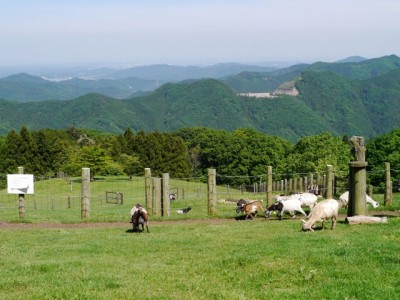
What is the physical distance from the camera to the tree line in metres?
84.5

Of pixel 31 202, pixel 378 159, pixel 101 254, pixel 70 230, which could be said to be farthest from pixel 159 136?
pixel 101 254

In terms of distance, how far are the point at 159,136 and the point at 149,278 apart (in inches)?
3996

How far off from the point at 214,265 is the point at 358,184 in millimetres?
8556

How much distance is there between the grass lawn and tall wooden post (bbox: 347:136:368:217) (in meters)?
0.87

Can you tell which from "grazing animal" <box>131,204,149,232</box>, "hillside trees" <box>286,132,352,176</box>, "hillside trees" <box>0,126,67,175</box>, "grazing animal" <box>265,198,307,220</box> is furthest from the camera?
"hillside trees" <box>0,126,67,175</box>

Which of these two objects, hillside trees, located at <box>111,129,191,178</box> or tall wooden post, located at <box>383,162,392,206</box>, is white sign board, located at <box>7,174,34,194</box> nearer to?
tall wooden post, located at <box>383,162,392,206</box>

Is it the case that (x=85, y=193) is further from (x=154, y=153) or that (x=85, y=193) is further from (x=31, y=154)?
(x=154, y=153)

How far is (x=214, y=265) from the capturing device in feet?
42.3

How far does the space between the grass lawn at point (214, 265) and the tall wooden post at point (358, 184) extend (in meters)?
0.87

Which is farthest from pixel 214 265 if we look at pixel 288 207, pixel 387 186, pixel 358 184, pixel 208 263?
pixel 387 186

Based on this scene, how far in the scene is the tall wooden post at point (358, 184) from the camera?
19234 mm

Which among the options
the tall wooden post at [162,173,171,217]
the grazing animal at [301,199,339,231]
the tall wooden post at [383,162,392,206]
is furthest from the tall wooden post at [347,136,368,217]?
the tall wooden post at [162,173,171,217]

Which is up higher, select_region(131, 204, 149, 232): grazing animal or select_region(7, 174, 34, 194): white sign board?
select_region(7, 174, 34, 194): white sign board

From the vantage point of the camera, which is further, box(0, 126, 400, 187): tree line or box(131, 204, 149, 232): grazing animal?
box(0, 126, 400, 187): tree line
